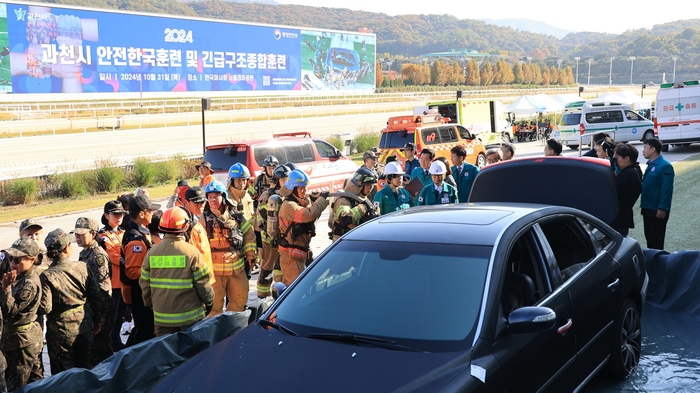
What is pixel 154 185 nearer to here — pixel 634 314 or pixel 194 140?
pixel 194 140

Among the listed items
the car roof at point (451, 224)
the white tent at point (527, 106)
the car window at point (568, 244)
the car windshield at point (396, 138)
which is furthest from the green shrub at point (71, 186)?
the white tent at point (527, 106)

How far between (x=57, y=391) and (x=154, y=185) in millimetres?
18535

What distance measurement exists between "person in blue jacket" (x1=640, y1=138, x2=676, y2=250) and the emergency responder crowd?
0.01 m

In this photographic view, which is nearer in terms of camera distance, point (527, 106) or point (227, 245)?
point (227, 245)

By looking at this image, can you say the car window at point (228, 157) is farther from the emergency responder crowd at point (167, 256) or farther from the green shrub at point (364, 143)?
the green shrub at point (364, 143)

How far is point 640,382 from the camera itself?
542 centimetres

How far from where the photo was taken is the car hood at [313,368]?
11.2 feet

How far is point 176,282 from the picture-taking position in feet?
18.2

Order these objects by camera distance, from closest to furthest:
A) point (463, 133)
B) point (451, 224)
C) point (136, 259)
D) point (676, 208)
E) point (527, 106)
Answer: point (451, 224)
point (136, 259)
point (676, 208)
point (463, 133)
point (527, 106)

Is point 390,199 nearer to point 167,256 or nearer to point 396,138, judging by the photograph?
point 167,256

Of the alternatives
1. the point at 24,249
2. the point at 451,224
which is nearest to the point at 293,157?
the point at 24,249

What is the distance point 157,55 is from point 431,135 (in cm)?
5660

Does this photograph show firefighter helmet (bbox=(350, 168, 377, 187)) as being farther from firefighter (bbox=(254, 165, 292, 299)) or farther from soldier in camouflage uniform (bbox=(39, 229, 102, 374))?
soldier in camouflage uniform (bbox=(39, 229, 102, 374))

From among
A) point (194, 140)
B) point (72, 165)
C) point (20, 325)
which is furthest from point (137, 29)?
point (20, 325)
